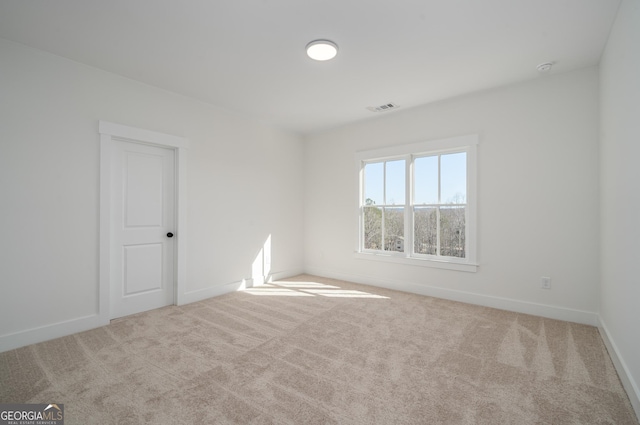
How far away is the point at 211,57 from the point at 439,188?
341cm

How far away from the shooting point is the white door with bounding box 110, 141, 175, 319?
3383mm

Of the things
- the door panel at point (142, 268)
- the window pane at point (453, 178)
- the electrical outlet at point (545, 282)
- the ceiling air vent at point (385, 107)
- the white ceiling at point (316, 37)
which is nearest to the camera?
the white ceiling at point (316, 37)

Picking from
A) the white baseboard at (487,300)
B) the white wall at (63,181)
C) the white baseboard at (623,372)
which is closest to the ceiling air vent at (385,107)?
the white wall at (63,181)

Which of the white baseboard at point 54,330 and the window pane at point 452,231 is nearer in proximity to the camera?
the white baseboard at point 54,330

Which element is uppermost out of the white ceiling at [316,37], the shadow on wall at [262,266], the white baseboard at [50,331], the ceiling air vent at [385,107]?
the ceiling air vent at [385,107]

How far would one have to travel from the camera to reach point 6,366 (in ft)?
7.56

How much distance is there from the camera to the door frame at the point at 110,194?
3.17 m

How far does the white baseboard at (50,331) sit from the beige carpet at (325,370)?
0.09 meters

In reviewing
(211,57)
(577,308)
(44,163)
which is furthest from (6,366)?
(577,308)

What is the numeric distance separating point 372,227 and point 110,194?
3796 millimetres

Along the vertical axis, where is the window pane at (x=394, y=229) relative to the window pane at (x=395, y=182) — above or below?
below

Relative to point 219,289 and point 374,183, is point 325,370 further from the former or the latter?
point 374,183

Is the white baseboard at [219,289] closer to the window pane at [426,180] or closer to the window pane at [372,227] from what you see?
the window pane at [372,227]

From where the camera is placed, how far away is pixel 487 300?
375cm
